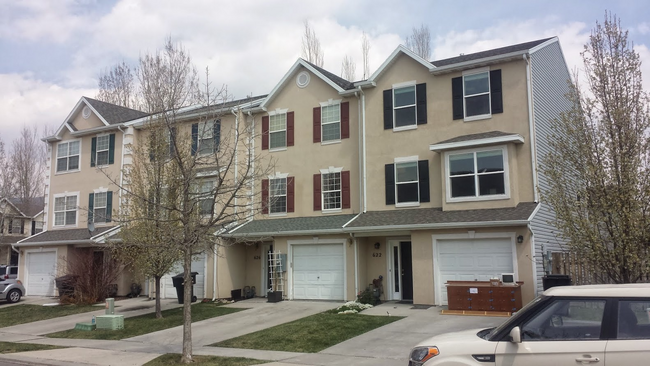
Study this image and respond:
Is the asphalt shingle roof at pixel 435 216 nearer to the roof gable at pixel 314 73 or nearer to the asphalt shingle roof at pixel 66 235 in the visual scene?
the roof gable at pixel 314 73

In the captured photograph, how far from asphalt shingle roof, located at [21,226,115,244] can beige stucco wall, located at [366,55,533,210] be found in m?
13.0

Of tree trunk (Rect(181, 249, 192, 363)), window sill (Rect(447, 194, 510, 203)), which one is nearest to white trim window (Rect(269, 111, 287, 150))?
window sill (Rect(447, 194, 510, 203))

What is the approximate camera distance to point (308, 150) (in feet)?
68.6

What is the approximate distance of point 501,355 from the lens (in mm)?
5613

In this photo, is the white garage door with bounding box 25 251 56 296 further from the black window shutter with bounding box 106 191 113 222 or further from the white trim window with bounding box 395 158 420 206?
the white trim window with bounding box 395 158 420 206

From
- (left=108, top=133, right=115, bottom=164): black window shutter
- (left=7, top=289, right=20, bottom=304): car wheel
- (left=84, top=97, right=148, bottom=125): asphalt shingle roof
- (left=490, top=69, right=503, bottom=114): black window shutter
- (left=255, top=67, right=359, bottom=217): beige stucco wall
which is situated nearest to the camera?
(left=490, top=69, right=503, bottom=114): black window shutter

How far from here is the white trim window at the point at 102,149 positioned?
25.5 meters

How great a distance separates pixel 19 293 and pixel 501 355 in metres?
24.4

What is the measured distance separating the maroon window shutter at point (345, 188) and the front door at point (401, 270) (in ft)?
7.63

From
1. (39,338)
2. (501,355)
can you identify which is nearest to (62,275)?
(39,338)

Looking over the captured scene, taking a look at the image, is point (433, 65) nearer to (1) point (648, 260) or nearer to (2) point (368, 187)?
(2) point (368, 187)

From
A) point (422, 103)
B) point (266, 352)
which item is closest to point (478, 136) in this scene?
point (422, 103)

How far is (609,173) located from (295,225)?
12026mm

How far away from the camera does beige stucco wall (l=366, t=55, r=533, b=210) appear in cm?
1647
